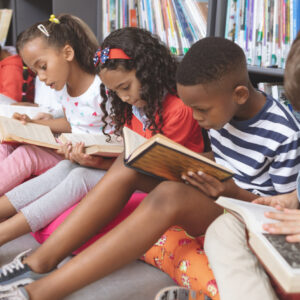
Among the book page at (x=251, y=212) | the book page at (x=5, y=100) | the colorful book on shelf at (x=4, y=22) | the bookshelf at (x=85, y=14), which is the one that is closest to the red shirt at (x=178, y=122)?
the bookshelf at (x=85, y=14)

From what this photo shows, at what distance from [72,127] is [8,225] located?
596mm

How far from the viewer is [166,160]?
831 mm

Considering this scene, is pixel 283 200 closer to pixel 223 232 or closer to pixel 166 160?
pixel 223 232

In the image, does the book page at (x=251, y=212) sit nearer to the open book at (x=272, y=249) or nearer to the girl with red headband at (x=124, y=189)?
the open book at (x=272, y=249)

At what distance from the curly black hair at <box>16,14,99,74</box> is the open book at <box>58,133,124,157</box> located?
31cm

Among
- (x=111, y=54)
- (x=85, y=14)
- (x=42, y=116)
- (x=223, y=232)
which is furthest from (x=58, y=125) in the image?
(x=223, y=232)

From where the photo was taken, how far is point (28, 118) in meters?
1.60

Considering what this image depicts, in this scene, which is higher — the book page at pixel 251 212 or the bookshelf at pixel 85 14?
the bookshelf at pixel 85 14

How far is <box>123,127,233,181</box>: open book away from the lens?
0.77 meters

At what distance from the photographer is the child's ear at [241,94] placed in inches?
35.1

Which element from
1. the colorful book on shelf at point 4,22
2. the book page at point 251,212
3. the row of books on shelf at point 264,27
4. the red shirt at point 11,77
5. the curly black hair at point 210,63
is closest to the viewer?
the book page at point 251,212

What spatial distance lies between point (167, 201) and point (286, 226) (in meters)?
0.28

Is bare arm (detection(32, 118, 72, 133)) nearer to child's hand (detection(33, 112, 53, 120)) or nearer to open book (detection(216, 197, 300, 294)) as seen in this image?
child's hand (detection(33, 112, 53, 120))

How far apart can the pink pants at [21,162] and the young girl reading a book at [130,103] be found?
11cm
